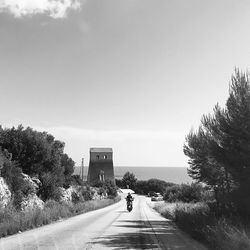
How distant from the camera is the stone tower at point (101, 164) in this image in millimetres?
124562

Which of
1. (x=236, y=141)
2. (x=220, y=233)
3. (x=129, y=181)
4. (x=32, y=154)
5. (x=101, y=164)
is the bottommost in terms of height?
(x=220, y=233)

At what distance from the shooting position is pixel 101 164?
424 feet

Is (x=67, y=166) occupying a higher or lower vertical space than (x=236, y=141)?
higher

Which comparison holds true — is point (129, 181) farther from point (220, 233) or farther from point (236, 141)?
point (220, 233)

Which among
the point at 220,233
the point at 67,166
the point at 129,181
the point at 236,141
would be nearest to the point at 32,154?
the point at 67,166

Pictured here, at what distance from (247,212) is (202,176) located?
12.3 meters

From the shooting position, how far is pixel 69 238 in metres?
15.0

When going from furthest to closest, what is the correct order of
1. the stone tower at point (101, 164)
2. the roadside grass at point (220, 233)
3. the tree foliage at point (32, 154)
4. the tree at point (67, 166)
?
the stone tower at point (101, 164) → the tree at point (67, 166) → the tree foliage at point (32, 154) → the roadside grass at point (220, 233)

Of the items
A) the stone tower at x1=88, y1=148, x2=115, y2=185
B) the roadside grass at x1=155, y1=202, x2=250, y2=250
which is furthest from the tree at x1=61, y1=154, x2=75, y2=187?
the stone tower at x1=88, y1=148, x2=115, y2=185

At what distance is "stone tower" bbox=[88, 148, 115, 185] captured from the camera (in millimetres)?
124562

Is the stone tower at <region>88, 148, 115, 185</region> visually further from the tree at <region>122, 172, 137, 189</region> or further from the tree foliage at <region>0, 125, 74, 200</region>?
the tree foliage at <region>0, 125, 74, 200</region>

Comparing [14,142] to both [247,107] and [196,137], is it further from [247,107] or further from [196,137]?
[247,107]

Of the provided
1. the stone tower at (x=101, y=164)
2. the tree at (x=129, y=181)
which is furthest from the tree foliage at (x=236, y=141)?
the tree at (x=129, y=181)

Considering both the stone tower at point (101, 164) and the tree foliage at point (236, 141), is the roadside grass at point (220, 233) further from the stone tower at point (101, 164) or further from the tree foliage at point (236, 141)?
the stone tower at point (101, 164)
